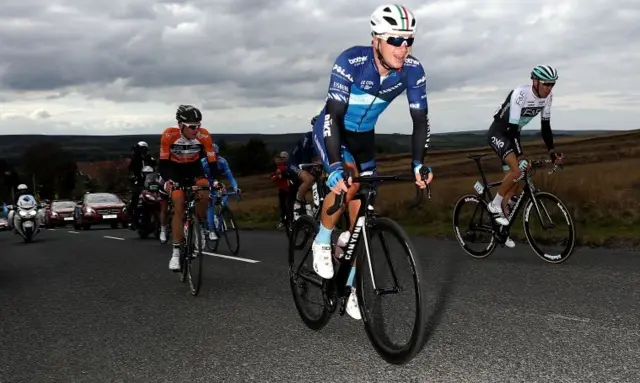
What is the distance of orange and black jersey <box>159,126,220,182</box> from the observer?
312 inches

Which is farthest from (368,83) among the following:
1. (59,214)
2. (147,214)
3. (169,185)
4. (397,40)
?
(59,214)

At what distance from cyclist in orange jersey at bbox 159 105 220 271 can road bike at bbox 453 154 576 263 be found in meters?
3.36

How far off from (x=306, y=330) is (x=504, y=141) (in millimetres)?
4470

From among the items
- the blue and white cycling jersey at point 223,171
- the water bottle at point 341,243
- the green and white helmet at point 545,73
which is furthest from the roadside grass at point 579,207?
the blue and white cycling jersey at point 223,171

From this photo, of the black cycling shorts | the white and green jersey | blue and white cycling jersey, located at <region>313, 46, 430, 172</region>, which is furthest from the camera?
the black cycling shorts

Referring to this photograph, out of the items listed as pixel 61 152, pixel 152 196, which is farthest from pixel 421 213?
pixel 61 152

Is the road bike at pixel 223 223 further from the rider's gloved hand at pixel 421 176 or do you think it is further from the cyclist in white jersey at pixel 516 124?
the rider's gloved hand at pixel 421 176

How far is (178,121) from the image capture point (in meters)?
7.58

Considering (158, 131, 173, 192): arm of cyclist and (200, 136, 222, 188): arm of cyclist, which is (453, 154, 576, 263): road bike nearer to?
(200, 136, 222, 188): arm of cyclist

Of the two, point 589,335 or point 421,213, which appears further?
point 421,213

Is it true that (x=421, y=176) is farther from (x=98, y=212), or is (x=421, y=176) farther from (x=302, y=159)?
(x=98, y=212)

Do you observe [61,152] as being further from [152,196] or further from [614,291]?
[614,291]

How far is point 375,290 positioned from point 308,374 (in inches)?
25.4

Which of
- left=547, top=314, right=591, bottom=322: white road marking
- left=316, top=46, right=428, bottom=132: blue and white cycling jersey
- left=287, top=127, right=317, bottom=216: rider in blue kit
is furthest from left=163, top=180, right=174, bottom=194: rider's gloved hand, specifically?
left=547, top=314, right=591, bottom=322: white road marking
